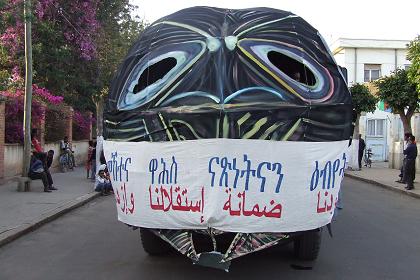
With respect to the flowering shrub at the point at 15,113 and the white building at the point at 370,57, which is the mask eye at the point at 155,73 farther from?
the white building at the point at 370,57

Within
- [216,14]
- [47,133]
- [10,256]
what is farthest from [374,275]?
[47,133]

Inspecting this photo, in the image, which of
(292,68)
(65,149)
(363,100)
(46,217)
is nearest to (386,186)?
(363,100)

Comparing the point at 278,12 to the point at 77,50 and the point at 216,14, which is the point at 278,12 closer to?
the point at 216,14

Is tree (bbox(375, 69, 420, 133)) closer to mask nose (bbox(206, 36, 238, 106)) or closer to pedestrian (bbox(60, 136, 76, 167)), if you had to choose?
pedestrian (bbox(60, 136, 76, 167))

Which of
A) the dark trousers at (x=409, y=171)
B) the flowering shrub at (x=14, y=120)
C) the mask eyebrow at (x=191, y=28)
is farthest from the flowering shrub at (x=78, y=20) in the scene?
the mask eyebrow at (x=191, y=28)

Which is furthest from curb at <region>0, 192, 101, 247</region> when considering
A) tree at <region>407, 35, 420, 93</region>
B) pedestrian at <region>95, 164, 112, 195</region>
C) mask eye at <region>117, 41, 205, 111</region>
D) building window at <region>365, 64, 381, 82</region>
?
building window at <region>365, 64, 381, 82</region>

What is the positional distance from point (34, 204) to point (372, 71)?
30.9m

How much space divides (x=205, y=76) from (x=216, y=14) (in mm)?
964

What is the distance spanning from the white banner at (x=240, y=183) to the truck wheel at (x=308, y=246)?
1.29 meters

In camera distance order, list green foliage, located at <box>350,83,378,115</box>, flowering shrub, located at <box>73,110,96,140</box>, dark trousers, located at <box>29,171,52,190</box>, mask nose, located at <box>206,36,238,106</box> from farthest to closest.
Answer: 1. flowering shrub, located at <box>73,110,96,140</box>
2. green foliage, located at <box>350,83,378,115</box>
3. dark trousers, located at <box>29,171,52,190</box>
4. mask nose, located at <box>206,36,238,106</box>

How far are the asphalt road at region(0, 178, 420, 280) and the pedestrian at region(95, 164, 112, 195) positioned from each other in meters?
4.09

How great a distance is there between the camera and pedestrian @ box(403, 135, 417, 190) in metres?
16.3

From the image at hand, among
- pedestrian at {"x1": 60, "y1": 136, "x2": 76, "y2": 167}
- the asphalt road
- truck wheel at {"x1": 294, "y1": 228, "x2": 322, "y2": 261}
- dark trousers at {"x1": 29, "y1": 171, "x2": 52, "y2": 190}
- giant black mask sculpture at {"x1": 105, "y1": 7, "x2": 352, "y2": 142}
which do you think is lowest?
the asphalt road

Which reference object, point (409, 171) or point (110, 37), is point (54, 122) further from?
point (409, 171)
